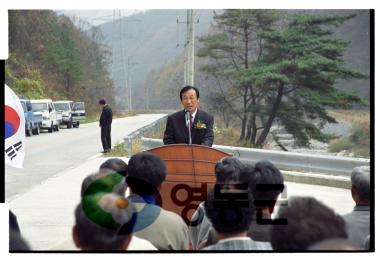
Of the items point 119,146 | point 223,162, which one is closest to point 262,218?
point 223,162

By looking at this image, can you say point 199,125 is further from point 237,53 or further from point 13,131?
point 237,53

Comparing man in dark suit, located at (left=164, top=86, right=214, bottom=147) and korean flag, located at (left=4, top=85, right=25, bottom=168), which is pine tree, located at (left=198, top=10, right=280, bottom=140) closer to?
man in dark suit, located at (left=164, top=86, right=214, bottom=147)

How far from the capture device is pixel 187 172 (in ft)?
14.5

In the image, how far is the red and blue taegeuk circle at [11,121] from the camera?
4.31 m

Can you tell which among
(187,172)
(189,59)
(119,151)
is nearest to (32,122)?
(119,151)

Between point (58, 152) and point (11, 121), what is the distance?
7.57 meters

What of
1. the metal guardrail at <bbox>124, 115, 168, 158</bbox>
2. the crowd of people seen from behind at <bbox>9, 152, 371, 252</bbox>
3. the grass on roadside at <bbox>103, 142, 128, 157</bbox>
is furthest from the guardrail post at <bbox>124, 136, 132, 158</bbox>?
the crowd of people seen from behind at <bbox>9, 152, 371, 252</bbox>

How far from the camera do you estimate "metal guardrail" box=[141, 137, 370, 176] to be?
23.8ft

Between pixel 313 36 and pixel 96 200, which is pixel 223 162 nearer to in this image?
pixel 96 200

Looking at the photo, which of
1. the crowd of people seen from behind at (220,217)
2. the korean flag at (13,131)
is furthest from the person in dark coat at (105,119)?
the crowd of people seen from behind at (220,217)

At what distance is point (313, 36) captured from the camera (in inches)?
370

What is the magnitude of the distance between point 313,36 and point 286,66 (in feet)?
2.21

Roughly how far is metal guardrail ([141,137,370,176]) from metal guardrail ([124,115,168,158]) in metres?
0.10

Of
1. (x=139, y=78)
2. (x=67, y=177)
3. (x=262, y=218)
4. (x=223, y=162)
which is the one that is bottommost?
(x=67, y=177)
